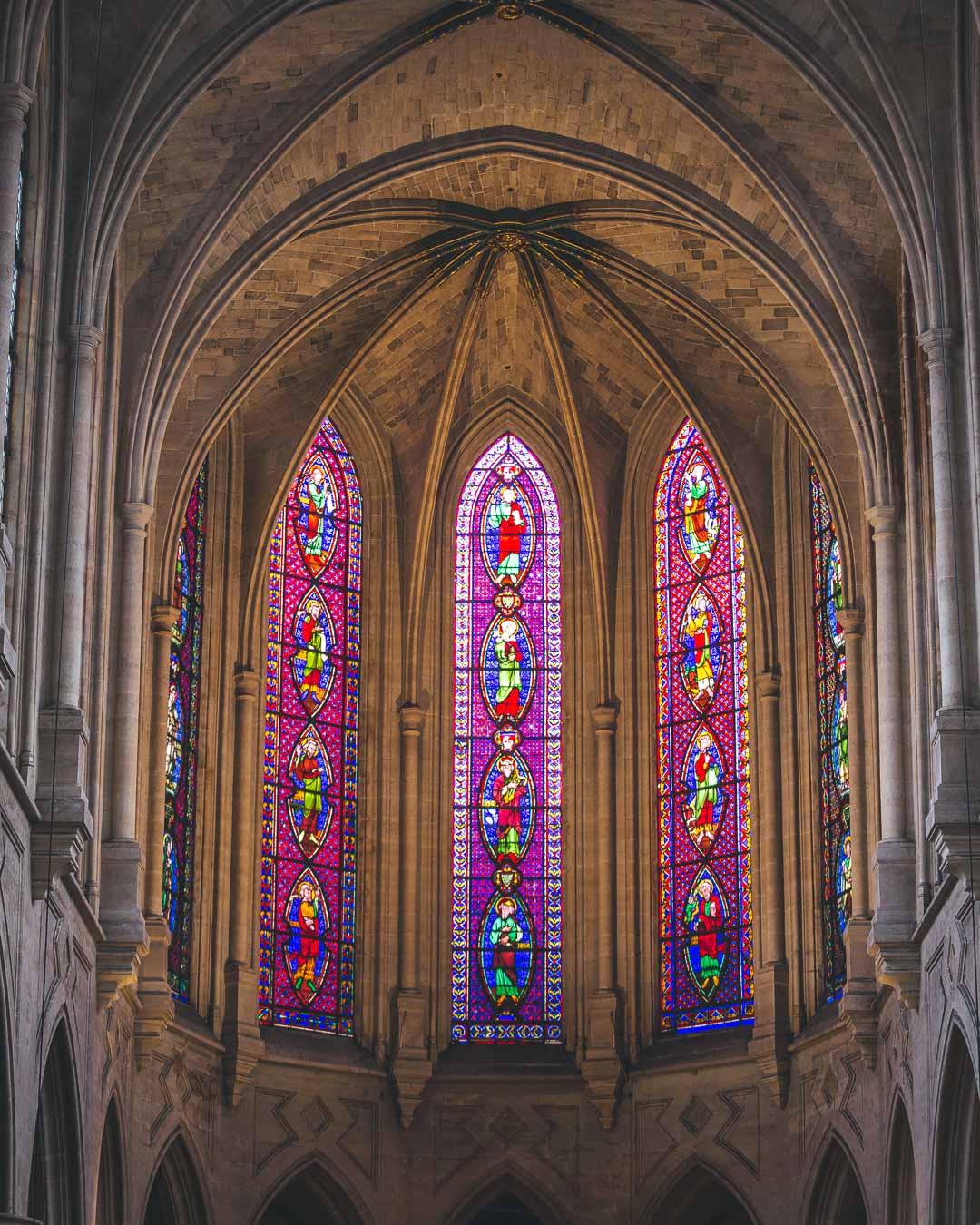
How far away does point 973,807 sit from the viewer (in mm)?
20734

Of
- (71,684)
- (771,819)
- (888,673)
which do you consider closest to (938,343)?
(888,673)

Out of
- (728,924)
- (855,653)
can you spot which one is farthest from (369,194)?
(728,924)

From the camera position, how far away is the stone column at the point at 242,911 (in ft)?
89.2

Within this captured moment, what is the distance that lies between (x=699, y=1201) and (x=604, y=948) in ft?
9.18

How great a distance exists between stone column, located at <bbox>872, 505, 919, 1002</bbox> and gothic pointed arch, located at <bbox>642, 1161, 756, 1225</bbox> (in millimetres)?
4202

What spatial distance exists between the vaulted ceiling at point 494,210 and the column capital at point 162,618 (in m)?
1.06

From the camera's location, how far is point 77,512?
21.9 metres

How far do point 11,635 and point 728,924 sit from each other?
34.4 ft

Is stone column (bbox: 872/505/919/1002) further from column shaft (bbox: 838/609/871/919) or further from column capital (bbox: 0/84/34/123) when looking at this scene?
column capital (bbox: 0/84/34/123)

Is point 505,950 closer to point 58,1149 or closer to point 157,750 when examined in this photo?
point 157,750

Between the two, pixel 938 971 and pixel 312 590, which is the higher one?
pixel 312 590

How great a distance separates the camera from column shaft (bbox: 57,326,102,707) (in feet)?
70.8

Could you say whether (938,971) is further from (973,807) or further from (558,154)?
(558,154)

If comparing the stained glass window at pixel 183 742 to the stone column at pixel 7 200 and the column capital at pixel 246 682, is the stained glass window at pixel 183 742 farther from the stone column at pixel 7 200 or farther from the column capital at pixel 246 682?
the stone column at pixel 7 200
